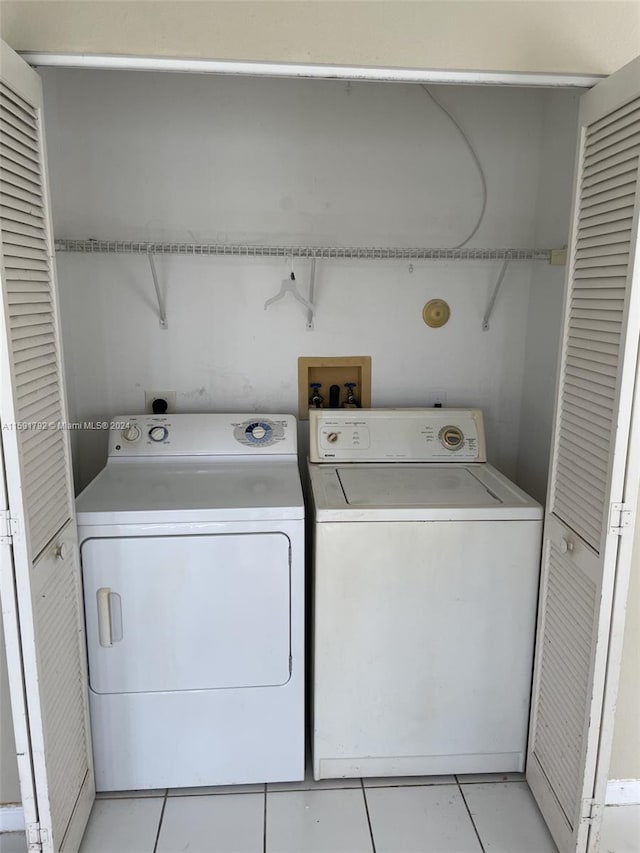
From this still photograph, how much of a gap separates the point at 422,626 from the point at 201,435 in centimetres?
104

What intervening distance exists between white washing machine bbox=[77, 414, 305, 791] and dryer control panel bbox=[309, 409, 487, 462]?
1.28 ft

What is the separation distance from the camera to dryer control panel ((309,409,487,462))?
2.36 metres

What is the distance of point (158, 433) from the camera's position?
2.31m

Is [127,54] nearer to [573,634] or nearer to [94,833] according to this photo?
[573,634]

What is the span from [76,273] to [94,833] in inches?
73.6

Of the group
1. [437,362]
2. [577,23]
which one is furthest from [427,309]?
[577,23]

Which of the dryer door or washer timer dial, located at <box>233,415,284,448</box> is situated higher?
washer timer dial, located at <box>233,415,284,448</box>

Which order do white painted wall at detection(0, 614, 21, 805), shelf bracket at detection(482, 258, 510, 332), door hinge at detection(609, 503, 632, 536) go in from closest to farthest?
door hinge at detection(609, 503, 632, 536)
white painted wall at detection(0, 614, 21, 805)
shelf bracket at detection(482, 258, 510, 332)

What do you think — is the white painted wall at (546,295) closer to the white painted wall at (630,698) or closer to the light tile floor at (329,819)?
the white painted wall at (630,698)

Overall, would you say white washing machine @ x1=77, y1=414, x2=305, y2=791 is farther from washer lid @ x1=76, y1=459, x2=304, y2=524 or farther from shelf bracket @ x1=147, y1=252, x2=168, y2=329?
shelf bracket @ x1=147, y1=252, x2=168, y2=329

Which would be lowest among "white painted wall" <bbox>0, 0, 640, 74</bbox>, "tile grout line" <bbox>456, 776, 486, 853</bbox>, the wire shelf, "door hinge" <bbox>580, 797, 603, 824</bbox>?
"tile grout line" <bbox>456, 776, 486, 853</bbox>

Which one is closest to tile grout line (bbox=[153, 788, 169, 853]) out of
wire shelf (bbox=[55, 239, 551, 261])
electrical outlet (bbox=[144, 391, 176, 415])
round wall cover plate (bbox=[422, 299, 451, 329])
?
electrical outlet (bbox=[144, 391, 176, 415])

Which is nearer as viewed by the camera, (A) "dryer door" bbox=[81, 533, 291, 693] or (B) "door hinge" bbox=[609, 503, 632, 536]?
(B) "door hinge" bbox=[609, 503, 632, 536]

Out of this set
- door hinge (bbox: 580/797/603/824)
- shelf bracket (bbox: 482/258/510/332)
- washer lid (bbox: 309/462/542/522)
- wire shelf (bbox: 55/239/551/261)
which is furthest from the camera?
shelf bracket (bbox: 482/258/510/332)
